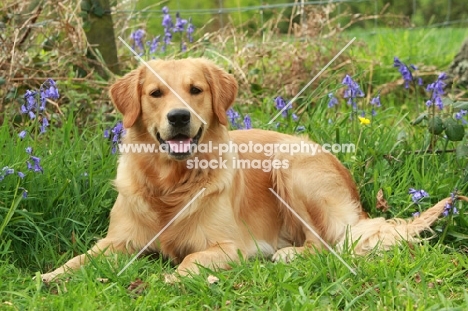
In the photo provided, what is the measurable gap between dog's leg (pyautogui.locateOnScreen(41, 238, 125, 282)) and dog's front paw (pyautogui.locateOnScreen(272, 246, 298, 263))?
853 millimetres

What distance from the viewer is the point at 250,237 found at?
440 centimetres

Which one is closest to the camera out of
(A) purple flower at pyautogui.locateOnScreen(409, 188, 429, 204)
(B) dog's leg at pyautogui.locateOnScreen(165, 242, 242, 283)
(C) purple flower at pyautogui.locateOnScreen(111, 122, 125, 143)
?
(B) dog's leg at pyautogui.locateOnScreen(165, 242, 242, 283)

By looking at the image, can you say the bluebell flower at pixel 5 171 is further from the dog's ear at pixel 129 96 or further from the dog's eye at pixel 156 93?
the dog's eye at pixel 156 93

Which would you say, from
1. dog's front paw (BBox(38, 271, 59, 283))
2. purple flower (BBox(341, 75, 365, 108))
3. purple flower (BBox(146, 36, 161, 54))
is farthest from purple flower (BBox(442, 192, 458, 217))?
purple flower (BBox(146, 36, 161, 54))

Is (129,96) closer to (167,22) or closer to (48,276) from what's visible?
(48,276)

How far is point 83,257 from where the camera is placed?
157 inches

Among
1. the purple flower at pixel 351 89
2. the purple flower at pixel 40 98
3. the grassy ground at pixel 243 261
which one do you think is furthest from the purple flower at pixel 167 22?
the purple flower at pixel 351 89

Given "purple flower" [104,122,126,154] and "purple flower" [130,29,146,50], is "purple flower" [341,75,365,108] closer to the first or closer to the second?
"purple flower" [104,122,126,154]

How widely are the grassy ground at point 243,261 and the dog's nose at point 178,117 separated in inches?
28.7

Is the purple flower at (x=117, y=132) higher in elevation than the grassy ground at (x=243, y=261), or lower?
higher

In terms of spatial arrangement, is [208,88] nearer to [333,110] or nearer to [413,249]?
[413,249]

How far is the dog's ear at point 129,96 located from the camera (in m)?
4.12

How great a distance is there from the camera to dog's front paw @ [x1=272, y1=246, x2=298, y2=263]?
164 inches

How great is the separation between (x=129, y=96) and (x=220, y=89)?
51 cm
